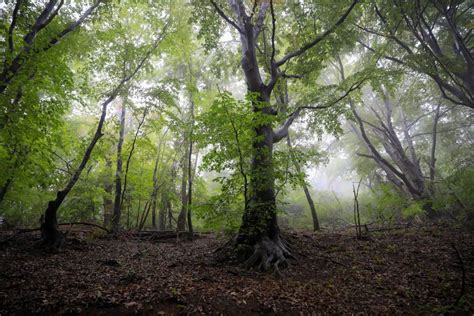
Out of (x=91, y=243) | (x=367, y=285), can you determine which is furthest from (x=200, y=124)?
(x=91, y=243)

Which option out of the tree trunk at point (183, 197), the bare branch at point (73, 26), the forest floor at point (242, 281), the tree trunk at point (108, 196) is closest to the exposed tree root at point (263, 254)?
the forest floor at point (242, 281)

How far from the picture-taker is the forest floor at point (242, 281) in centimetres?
386

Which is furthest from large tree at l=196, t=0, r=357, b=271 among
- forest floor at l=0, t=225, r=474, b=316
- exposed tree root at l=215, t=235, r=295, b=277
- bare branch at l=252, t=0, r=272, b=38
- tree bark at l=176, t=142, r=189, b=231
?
tree bark at l=176, t=142, r=189, b=231

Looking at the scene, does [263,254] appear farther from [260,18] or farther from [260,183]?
[260,18]

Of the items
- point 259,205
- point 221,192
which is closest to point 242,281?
point 259,205

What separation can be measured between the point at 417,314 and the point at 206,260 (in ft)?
16.0

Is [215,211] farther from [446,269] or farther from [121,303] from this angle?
[446,269]

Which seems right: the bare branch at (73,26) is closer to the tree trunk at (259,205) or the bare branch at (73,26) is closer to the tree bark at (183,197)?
the tree bark at (183,197)

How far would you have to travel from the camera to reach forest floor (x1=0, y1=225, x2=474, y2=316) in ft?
12.7

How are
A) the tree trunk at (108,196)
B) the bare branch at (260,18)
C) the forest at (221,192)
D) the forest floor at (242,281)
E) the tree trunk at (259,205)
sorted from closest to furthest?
the forest floor at (242,281)
the forest at (221,192)
the tree trunk at (259,205)
the bare branch at (260,18)
the tree trunk at (108,196)

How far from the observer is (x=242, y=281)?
16.7ft

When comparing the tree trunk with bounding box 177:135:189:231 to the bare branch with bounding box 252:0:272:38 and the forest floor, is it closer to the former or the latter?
the forest floor

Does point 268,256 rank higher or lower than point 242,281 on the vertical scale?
higher

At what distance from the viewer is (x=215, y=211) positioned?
5676 millimetres
